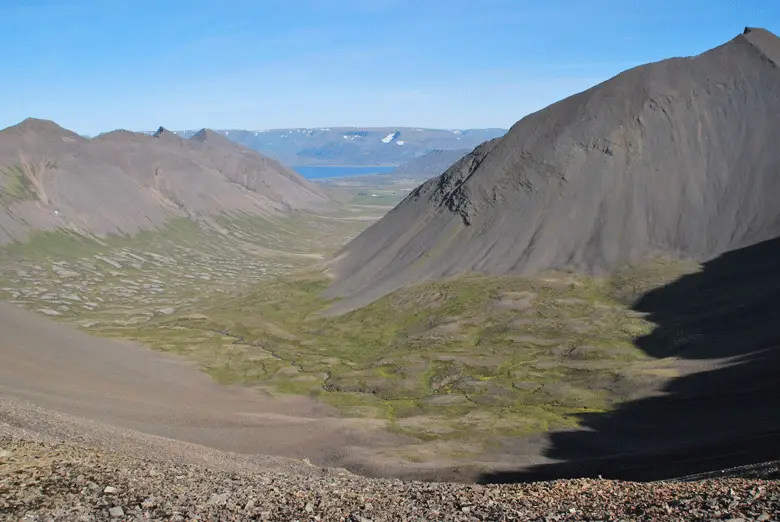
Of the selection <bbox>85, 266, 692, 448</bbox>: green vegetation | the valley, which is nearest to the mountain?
the valley

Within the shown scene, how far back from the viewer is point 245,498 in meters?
27.5

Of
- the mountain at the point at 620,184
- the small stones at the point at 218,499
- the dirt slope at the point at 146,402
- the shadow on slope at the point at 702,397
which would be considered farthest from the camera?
the mountain at the point at 620,184

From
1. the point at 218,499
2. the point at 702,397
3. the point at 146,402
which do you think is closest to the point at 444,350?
the point at 702,397

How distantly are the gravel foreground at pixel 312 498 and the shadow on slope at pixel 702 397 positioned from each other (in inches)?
936

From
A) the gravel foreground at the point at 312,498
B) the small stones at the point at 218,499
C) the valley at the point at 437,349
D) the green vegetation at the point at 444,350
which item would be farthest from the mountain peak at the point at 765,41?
the small stones at the point at 218,499

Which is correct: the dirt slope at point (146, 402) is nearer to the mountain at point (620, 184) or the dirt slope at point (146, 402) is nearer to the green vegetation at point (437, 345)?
the green vegetation at point (437, 345)

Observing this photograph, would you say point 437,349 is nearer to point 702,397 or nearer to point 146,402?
point 702,397

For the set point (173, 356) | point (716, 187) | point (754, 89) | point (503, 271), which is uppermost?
point (754, 89)

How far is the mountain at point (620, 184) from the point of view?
475 feet

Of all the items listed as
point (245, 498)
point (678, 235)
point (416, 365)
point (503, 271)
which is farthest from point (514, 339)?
point (245, 498)

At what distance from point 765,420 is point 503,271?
8941cm

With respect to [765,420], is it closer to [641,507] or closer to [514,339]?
[641,507]

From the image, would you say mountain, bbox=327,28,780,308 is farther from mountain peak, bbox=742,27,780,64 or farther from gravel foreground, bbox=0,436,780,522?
gravel foreground, bbox=0,436,780,522

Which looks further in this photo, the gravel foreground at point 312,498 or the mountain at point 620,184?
the mountain at point 620,184
